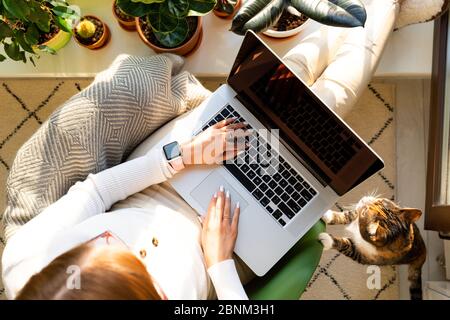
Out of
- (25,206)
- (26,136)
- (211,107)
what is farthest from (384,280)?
(26,136)

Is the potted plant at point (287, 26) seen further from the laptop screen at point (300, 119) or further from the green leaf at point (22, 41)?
the green leaf at point (22, 41)

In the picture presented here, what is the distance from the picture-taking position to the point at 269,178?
42.0 inches

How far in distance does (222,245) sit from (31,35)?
2.13ft

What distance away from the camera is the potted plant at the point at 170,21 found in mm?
1029

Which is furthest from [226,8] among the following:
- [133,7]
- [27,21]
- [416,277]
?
[416,277]

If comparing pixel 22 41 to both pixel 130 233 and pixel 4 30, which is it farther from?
pixel 130 233

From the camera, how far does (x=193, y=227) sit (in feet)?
3.40

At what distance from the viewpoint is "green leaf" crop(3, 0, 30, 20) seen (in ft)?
2.98

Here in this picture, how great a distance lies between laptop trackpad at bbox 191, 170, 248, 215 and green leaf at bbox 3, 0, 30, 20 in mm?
508

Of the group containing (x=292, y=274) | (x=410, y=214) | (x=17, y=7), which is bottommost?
(x=410, y=214)

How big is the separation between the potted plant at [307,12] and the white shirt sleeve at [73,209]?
1.14 feet

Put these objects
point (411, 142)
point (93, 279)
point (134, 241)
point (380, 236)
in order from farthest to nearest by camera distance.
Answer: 1. point (411, 142)
2. point (380, 236)
3. point (134, 241)
4. point (93, 279)

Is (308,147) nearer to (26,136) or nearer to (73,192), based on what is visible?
(73,192)

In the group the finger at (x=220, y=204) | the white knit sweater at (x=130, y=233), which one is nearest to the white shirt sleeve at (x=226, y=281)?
the white knit sweater at (x=130, y=233)
